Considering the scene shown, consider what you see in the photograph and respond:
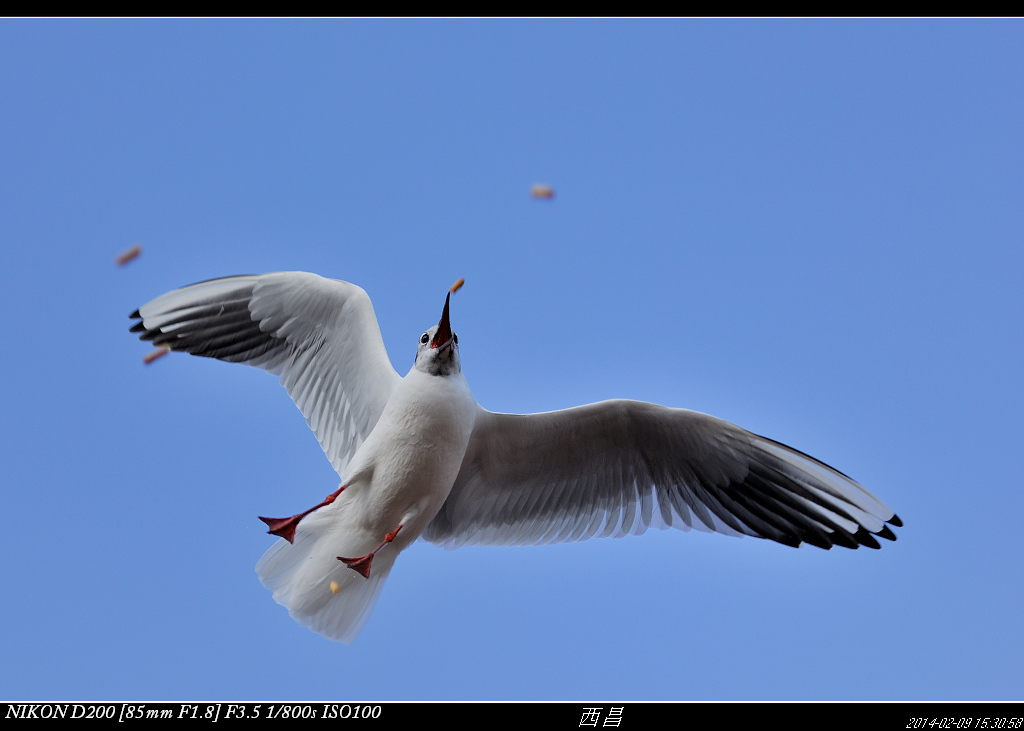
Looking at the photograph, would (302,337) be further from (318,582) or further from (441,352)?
(318,582)

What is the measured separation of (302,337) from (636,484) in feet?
6.04

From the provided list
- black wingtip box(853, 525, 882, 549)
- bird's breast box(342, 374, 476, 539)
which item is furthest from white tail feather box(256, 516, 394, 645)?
black wingtip box(853, 525, 882, 549)

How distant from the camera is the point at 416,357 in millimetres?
4066

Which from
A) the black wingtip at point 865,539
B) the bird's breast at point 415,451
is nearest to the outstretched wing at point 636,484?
the black wingtip at point 865,539

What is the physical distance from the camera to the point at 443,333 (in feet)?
13.0

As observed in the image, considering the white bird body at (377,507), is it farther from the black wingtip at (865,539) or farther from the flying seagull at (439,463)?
the black wingtip at (865,539)

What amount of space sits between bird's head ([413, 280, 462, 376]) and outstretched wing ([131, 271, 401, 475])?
284mm

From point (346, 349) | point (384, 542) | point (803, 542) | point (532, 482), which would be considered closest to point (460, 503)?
point (532, 482)

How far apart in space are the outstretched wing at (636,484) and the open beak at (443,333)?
37cm

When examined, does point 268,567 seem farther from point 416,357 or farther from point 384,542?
point 416,357

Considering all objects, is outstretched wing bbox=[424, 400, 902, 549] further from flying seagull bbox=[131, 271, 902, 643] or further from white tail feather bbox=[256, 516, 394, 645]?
white tail feather bbox=[256, 516, 394, 645]

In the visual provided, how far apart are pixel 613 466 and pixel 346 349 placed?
1439mm

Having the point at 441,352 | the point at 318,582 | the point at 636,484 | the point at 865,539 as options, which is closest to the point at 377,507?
the point at 318,582
